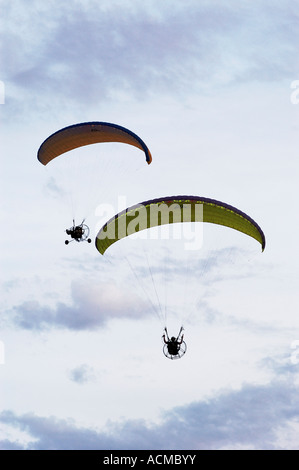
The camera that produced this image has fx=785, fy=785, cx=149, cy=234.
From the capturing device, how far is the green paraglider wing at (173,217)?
143 feet

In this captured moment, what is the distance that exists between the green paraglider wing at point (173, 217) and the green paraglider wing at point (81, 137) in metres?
4.13

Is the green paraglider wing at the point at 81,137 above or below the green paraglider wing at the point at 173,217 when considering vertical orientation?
above

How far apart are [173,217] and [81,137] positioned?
8114 millimetres

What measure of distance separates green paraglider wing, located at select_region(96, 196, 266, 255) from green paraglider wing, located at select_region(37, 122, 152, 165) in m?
4.13

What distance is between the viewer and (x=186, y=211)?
45.4 metres

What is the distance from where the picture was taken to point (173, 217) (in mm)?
46531

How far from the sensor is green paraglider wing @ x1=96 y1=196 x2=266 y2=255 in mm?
43469

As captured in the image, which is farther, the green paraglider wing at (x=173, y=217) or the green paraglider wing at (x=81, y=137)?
the green paraglider wing at (x=81, y=137)

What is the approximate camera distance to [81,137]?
4928 centimetres

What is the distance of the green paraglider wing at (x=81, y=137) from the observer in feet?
154

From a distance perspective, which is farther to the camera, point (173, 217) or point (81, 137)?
point (81, 137)

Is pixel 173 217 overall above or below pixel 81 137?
below
